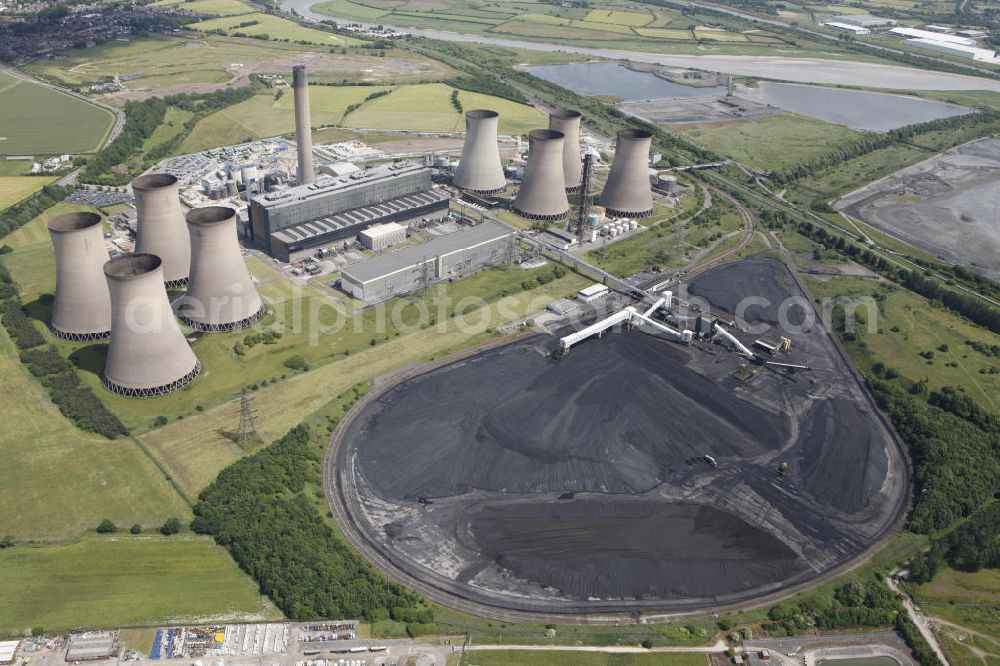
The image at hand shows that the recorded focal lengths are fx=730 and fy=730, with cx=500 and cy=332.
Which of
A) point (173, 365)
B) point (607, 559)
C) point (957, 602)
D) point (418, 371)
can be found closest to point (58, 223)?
point (173, 365)

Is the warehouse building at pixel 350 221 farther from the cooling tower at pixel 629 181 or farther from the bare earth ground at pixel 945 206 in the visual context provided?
the bare earth ground at pixel 945 206

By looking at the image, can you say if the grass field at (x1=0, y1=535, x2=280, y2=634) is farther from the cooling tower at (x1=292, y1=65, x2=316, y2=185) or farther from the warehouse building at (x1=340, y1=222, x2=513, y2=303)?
the cooling tower at (x1=292, y1=65, x2=316, y2=185)

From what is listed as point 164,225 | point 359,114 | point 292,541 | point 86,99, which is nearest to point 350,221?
point 164,225

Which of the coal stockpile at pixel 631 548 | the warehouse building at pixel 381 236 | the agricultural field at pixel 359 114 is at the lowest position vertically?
the coal stockpile at pixel 631 548

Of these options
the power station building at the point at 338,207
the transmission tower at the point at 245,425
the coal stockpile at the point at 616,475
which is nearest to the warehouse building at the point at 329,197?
the power station building at the point at 338,207

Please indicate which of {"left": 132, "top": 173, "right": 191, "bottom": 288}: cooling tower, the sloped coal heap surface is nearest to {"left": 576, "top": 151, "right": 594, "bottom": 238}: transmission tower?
the sloped coal heap surface

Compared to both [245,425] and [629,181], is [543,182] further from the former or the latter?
[245,425]
